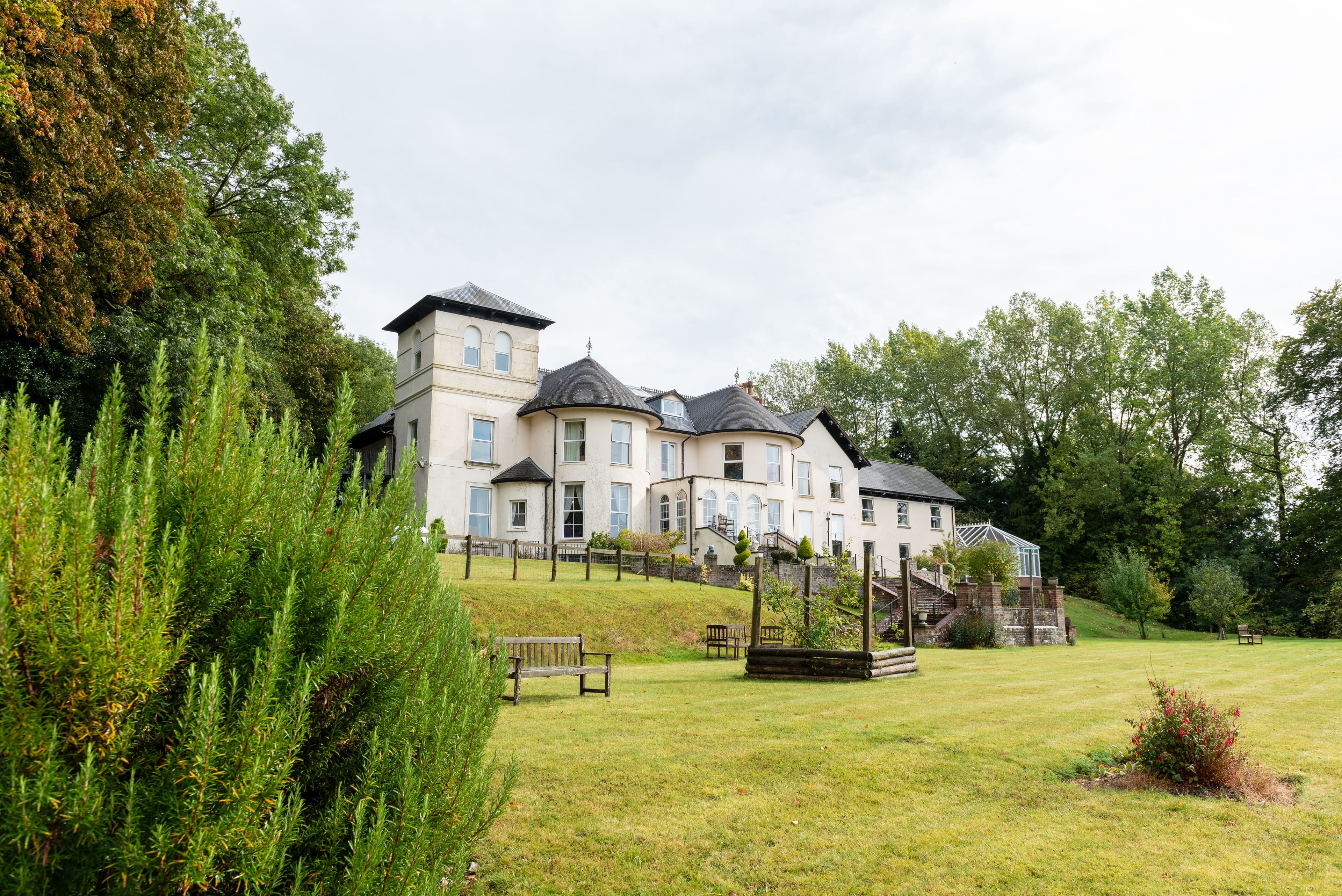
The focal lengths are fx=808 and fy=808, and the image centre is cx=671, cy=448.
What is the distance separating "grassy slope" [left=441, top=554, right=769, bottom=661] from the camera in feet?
61.5

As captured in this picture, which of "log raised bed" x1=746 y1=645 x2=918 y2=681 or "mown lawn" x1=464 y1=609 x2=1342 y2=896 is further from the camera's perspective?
"log raised bed" x1=746 y1=645 x2=918 y2=681

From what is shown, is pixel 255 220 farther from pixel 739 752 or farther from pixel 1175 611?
pixel 1175 611

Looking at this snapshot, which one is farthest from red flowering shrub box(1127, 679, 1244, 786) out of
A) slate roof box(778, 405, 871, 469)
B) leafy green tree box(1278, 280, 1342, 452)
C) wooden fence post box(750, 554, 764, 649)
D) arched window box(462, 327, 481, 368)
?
leafy green tree box(1278, 280, 1342, 452)

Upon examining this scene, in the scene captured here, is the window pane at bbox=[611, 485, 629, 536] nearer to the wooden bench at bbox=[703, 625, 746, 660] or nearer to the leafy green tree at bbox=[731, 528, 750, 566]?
the leafy green tree at bbox=[731, 528, 750, 566]

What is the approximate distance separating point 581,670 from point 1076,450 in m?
47.5

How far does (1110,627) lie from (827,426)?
1684 centimetres

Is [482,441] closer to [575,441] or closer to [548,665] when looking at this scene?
[575,441]

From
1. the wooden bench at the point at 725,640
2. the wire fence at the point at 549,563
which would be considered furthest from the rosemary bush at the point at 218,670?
the wire fence at the point at 549,563

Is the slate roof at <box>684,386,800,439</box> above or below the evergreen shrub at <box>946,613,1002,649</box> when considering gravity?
above

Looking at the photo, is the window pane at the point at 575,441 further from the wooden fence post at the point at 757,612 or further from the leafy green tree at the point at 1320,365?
the leafy green tree at the point at 1320,365

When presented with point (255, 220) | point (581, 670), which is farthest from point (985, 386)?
point (581, 670)

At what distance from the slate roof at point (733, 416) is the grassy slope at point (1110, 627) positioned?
15775 mm

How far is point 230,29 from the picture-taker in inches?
1039

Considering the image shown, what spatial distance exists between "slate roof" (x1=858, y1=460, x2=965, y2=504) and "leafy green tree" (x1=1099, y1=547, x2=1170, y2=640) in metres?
11.7
